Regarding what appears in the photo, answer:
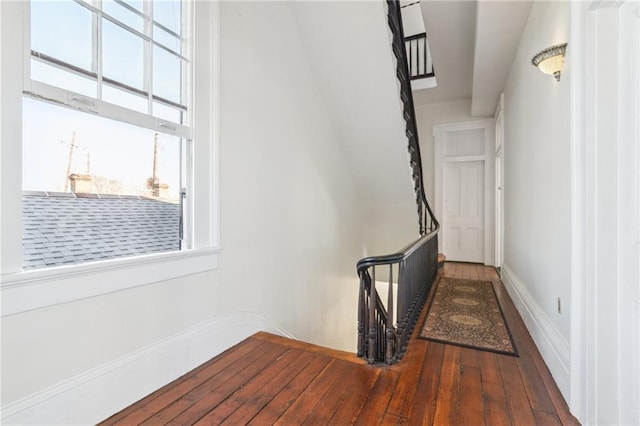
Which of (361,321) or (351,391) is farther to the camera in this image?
(361,321)

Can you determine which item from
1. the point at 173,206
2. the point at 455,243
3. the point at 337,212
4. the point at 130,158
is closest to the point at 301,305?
the point at 337,212

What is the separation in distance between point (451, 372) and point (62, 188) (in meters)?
2.33

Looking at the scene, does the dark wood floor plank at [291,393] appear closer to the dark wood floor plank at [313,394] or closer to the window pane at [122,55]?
the dark wood floor plank at [313,394]

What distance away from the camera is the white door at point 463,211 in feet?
18.9

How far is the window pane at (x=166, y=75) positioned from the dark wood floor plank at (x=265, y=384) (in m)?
1.74

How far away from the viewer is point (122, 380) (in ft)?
4.95

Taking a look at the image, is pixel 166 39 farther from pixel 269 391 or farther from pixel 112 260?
pixel 269 391

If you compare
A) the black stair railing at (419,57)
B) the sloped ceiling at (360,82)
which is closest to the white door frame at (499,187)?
the black stair railing at (419,57)

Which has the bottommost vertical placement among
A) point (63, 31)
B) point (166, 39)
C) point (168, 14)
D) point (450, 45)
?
point (63, 31)

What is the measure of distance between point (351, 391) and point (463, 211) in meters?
5.07

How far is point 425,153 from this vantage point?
20.2ft

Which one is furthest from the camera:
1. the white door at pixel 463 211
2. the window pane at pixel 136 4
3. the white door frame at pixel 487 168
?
the white door at pixel 463 211

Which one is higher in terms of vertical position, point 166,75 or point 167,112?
point 166,75

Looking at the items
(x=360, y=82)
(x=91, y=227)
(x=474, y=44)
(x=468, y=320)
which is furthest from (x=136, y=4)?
(x=474, y=44)
